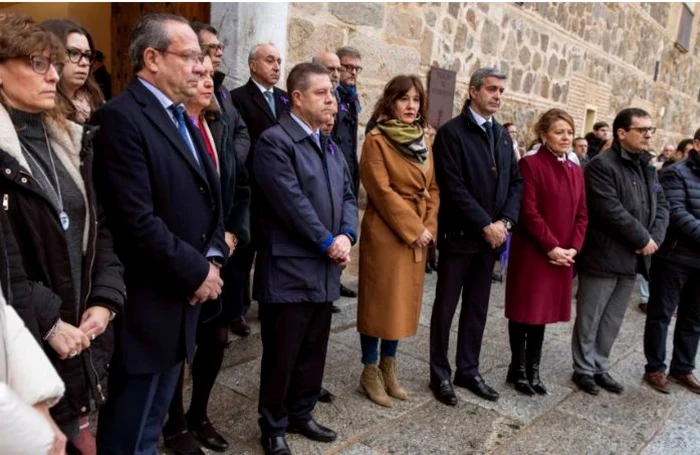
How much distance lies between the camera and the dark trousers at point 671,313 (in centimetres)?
404

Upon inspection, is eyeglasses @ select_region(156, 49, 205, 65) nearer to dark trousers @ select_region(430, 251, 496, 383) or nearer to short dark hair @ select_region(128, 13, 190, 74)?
short dark hair @ select_region(128, 13, 190, 74)

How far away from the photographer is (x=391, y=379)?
3.53 metres

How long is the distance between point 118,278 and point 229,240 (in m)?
0.78

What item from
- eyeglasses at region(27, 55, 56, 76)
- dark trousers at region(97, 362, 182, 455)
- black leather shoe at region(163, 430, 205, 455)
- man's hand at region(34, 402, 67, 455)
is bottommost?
black leather shoe at region(163, 430, 205, 455)

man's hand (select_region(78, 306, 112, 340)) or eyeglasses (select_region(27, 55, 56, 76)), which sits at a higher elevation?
eyeglasses (select_region(27, 55, 56, 76))

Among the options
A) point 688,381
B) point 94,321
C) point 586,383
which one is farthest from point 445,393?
point 94,321

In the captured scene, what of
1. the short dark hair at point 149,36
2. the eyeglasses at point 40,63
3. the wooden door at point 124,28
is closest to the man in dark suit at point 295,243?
the short dark hair at point 149,36

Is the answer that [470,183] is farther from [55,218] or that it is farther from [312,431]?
[55,218]

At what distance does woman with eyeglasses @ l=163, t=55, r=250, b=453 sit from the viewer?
8.73ft

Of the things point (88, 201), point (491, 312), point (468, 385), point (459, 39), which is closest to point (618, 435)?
point (468, 385)

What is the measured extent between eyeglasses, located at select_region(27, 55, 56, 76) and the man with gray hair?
2.24 m

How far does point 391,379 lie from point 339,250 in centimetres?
114

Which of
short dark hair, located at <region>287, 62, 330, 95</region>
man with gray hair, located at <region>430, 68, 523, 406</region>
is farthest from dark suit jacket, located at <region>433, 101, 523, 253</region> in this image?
short dark hair, located at <region>287, 62, 330, 95</region>

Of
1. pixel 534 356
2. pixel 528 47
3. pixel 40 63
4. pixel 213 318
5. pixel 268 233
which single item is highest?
pixel 528 47
